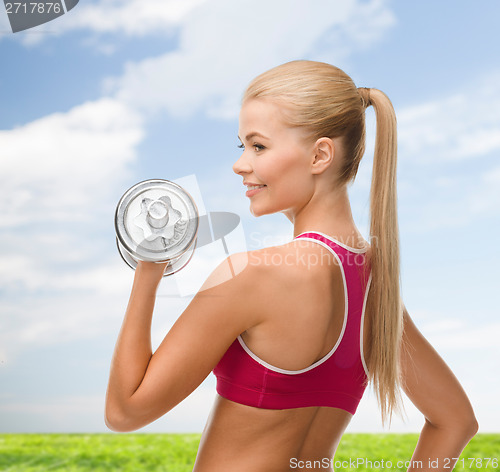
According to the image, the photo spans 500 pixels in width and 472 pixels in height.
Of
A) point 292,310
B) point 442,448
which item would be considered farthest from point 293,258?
point 442,448

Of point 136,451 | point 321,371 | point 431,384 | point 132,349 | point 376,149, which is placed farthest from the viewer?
point 136,451

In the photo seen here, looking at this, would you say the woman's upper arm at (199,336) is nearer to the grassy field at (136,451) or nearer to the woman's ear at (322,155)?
the woman's ear at (322,155)

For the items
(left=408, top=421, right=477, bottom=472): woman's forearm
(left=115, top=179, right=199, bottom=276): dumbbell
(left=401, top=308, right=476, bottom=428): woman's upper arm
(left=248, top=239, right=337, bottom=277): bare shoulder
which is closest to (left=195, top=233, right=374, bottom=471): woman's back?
(left=248, top=239, right=337, bottom=277): bare shoulder

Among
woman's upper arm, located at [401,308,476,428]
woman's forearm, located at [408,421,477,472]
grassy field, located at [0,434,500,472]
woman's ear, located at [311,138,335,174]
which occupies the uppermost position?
woman's ear, located at [311,138,335,174]

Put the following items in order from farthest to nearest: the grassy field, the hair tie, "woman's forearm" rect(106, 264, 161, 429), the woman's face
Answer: the grassy field → the hair tie → the woman's face → "woman's forearm" rect(106, 264, 161, 429)

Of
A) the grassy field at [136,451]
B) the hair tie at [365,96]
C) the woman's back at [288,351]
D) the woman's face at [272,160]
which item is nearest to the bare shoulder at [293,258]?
the woman's back at [288,351]

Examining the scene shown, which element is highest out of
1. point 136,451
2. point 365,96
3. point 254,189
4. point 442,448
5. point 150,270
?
point 365,96

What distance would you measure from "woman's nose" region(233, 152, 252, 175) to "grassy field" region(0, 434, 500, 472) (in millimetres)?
2700

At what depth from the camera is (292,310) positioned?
944 mm

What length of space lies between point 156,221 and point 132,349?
0.20m

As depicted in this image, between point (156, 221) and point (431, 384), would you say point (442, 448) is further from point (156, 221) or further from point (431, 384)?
point (156, 221)

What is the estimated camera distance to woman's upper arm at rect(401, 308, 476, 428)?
1271 millimetres

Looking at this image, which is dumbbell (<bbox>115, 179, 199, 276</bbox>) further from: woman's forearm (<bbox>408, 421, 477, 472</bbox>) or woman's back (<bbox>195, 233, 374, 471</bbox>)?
woman's forearm (<bbox>408, 421, 477, 472</bbox>)

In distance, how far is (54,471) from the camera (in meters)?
3.49
